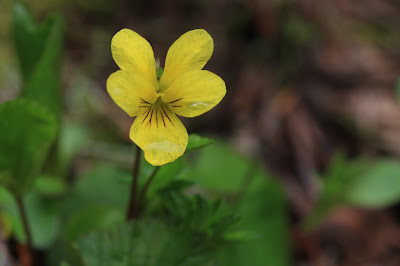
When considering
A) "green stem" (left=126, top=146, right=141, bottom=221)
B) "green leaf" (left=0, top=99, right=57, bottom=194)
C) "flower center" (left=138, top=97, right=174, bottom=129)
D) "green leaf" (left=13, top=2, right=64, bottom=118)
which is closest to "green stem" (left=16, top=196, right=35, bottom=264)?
"green leaf" (left=0, top=99, right=57, bottom=194)

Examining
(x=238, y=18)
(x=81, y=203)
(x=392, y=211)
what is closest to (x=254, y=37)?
(x=238, y=18)

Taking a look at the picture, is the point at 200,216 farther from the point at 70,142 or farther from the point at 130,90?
the point at 70,142

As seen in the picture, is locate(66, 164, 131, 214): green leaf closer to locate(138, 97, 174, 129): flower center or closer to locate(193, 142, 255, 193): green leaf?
locate(193, 142, 255, 193): green leaf

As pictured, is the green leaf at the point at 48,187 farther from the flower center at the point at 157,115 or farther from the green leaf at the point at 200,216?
the flower center at the point at 157,115

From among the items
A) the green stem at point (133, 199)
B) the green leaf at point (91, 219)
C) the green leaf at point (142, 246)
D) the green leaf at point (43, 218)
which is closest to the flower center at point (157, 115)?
the green stem at point (133, 199)

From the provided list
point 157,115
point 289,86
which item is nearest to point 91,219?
point 157,115
